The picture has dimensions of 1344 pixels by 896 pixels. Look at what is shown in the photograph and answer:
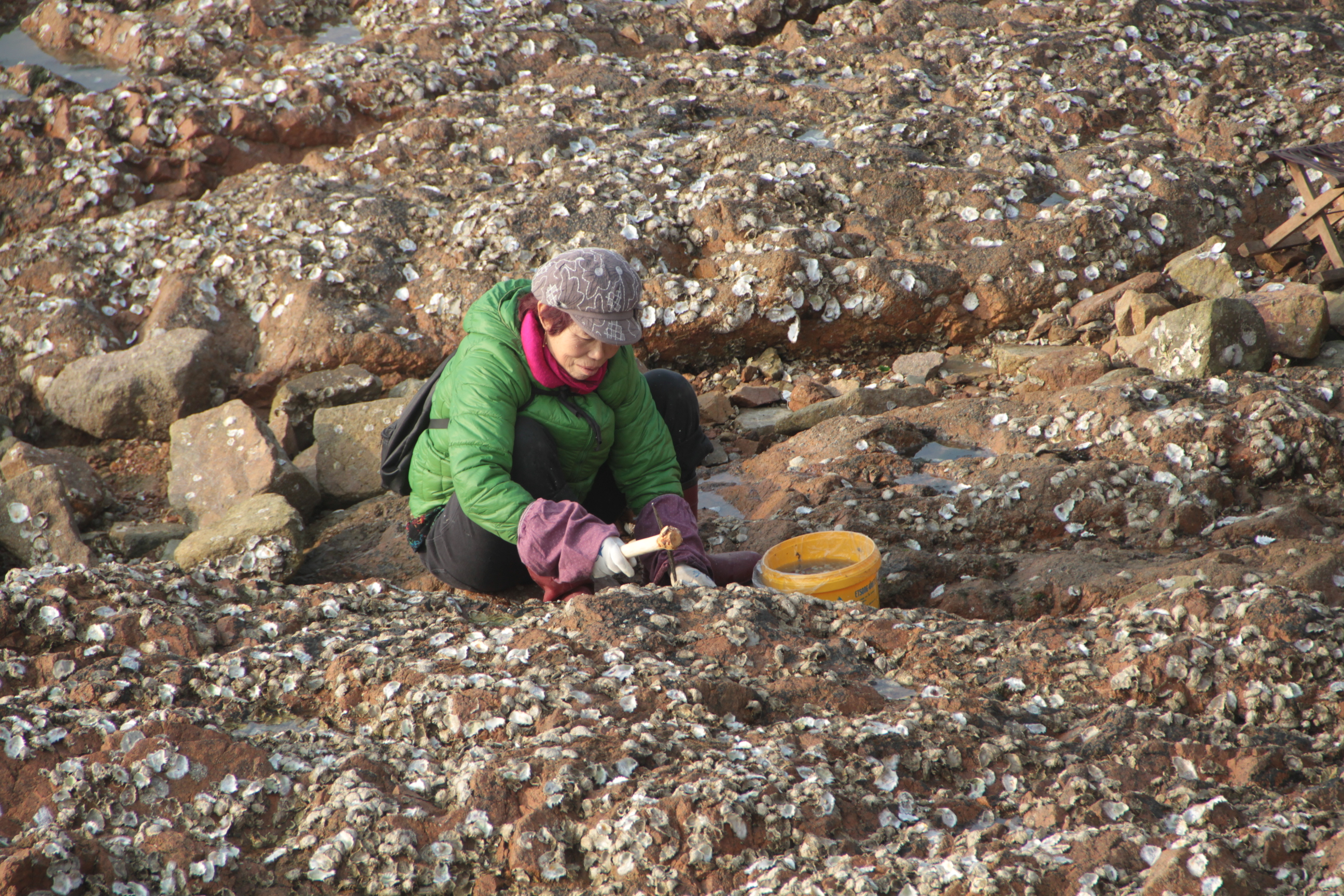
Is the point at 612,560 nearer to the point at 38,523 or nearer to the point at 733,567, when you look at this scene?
the point at 733,567

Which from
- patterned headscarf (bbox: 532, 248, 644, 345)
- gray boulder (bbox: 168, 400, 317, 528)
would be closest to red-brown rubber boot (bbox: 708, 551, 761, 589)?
patterned headscarf (bbox: 532, 248, 644, 345)

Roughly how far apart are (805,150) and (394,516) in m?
4.29

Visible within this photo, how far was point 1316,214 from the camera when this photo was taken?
253 inches

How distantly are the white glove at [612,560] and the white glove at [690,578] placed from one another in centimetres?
20

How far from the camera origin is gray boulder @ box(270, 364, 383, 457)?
6.14m

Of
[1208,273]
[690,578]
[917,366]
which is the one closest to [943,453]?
[917,366]

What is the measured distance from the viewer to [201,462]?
18.9ft

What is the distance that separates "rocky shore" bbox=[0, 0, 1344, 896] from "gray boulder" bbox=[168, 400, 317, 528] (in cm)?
3

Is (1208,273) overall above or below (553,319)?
below

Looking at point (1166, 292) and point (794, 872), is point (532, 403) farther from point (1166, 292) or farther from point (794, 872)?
point (1166, 292)

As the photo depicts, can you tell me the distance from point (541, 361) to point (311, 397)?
3.22 m

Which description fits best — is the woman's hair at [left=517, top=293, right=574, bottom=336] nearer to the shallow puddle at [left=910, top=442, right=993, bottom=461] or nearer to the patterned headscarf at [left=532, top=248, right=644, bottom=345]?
the patterned headscarf at [left=532, top=248, right=644, bottom=345]

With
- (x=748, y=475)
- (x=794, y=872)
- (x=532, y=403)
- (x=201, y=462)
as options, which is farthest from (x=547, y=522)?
(x=201, y=462)

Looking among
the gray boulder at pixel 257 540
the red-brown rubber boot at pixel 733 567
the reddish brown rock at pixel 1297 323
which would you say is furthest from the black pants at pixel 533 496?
the reddish brown rock at pixel 1297 323
